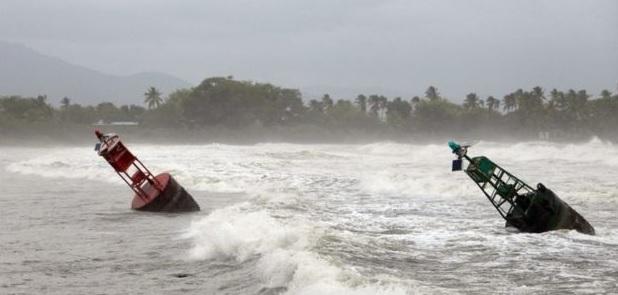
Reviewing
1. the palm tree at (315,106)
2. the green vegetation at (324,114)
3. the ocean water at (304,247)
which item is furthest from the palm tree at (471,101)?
the ocean water at (304,247)

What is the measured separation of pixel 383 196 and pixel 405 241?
11305 millimetres

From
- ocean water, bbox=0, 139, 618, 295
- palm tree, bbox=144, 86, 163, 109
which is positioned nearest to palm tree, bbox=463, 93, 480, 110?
palm tree, bbox=144, 86, 163, 109

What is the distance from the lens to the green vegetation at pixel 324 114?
13988 centimetres

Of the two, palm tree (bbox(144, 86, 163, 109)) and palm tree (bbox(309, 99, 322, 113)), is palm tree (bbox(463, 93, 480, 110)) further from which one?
palm tree (bbox(144, 86, 163, 109))

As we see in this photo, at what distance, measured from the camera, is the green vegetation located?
459ft

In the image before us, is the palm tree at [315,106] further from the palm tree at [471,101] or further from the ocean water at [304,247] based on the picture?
the ocean water at [304,247]

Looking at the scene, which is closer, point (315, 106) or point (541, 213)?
point (541, 213)

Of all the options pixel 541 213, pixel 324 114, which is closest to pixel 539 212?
pixel 541 213

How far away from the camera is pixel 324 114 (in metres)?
169

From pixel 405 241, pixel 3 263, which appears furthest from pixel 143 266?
pixel 405 241

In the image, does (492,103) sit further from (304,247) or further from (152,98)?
(304,247)

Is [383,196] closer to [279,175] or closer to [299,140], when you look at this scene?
[279,175]

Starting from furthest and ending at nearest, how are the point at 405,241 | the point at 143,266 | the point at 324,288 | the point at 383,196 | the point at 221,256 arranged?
the point at 383,196, the point at 405,241, the point at 221,256, the point at 143,266, the point at 324,288

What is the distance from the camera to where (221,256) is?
13164 mm
